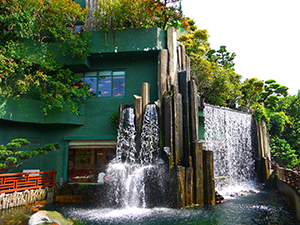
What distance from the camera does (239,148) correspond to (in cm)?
1526

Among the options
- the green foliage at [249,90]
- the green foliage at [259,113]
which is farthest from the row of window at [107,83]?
the green foliage at [249,90]

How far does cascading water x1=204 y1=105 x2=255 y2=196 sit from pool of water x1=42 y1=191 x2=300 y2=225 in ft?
14.8

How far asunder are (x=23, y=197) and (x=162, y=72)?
8.39m

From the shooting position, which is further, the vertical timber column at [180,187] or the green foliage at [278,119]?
the green foliage at [278,119]

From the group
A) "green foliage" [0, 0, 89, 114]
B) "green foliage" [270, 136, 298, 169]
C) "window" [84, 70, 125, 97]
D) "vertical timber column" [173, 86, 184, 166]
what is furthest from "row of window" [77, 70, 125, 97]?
"green foliage" [270, 136, 298, 169]

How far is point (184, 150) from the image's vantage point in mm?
9750

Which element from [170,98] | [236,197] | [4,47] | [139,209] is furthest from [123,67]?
[236,197]

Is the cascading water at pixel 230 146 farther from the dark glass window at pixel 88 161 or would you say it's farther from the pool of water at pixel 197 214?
the dark glass window at pixel 88 161

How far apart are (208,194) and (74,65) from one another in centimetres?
945

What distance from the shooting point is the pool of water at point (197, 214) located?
7027mm

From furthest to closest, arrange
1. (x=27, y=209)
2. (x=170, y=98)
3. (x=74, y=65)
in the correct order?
1. (x=74, y=65)
2. (x=170, y=98)
3. (x=27, y=209)

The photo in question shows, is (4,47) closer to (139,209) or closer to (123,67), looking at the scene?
(123,67)

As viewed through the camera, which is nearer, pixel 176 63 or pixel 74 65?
pixel 176 63

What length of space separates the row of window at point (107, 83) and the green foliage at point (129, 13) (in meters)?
2.42
